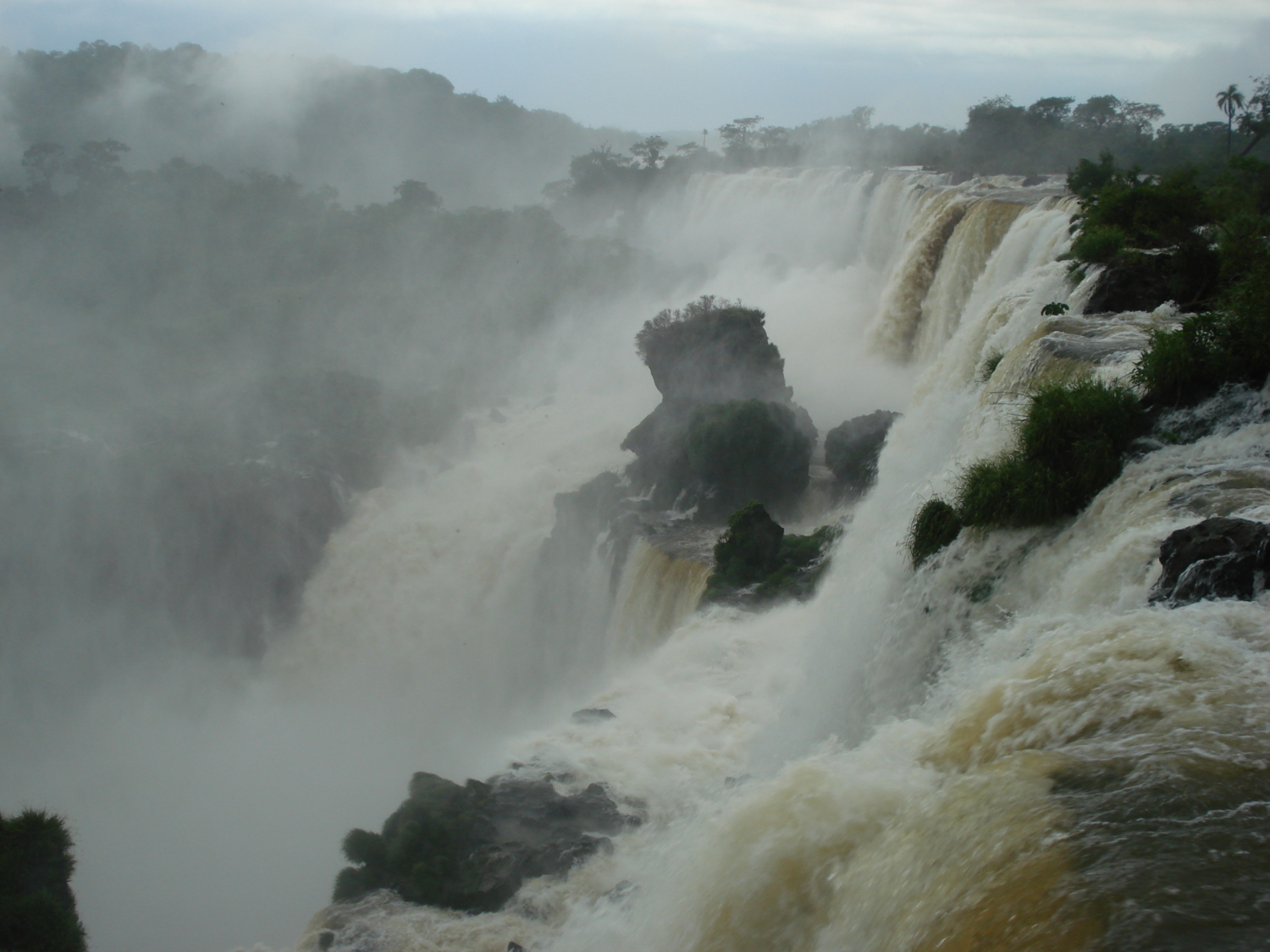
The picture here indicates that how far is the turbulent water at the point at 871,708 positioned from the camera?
13.2 feet

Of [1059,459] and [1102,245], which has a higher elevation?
[1102,245]

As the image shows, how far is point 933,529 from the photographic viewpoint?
26.7 ft

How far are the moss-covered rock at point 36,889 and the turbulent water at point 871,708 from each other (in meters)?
2.69

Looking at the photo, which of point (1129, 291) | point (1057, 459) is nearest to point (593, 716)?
point (1057, 459)

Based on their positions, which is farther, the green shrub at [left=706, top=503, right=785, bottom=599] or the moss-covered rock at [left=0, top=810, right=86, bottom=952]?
the green shrub at [left=706, top=503, right=785, bottom=599]

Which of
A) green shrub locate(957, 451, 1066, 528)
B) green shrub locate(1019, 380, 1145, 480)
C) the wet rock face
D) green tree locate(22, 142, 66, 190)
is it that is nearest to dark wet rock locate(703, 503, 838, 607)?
green shrub locate(957, 451, 1066, 528)

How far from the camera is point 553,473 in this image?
983 inches

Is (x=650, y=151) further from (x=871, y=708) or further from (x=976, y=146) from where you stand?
(x=871, y=708)

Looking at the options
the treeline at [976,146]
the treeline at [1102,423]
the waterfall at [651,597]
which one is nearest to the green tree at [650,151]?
the treeline at [976,146]

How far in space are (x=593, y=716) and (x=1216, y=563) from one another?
7103mm

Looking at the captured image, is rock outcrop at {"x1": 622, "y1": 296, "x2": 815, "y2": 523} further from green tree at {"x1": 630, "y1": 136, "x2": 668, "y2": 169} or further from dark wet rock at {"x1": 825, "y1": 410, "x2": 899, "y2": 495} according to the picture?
green tree at {"x1": 630, "y1": 136, "x2": 668, "y2": 169}

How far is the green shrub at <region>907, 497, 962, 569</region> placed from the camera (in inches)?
315

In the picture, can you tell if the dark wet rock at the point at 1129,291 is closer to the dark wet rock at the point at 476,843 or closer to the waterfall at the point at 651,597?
the waterfall at the point at 651,597

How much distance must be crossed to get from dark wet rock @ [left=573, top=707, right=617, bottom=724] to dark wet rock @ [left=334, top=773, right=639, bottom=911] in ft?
5.24
